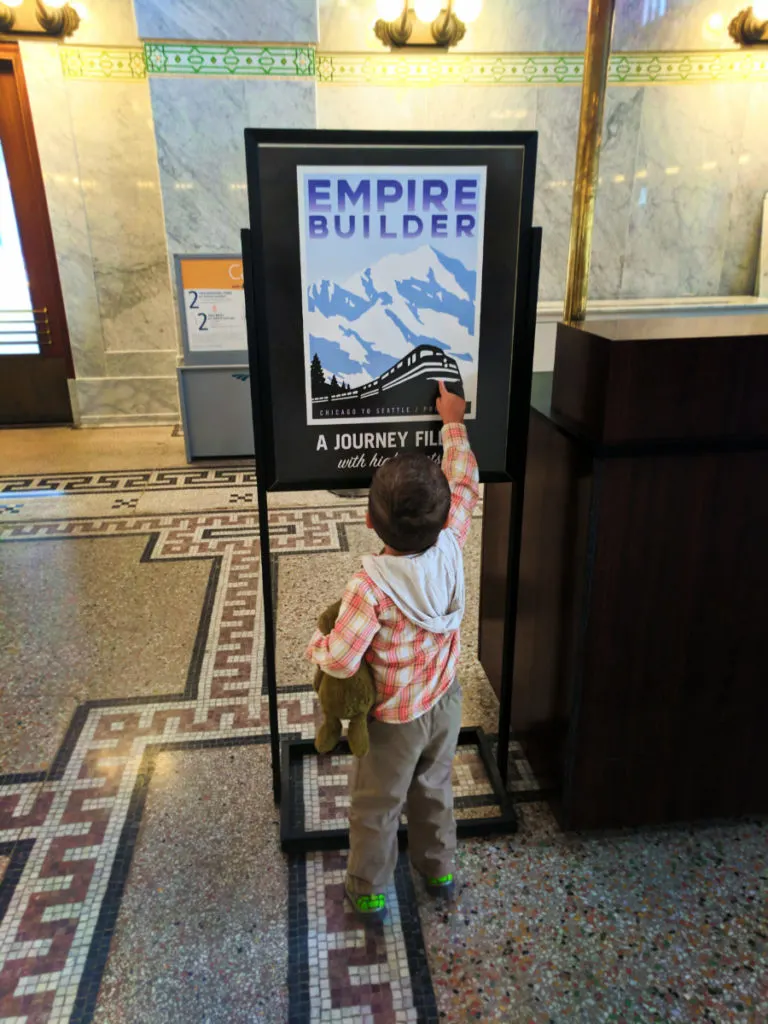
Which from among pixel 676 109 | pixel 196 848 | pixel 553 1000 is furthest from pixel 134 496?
pixel 676 109

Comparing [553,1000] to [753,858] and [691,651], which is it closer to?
[753,858]

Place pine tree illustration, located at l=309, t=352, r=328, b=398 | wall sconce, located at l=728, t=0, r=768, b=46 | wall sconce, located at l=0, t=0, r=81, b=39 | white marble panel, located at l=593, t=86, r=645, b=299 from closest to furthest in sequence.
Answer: pine tree illustration, located at l=309, t=352, r=328, b=398 → wall sconce, located at l=0, t=0, r=81, b=39 → wall sconce, located at l=728, t=0, r=768, b=46 → white marble panel, located at l=593, t=86, r=645, b=299

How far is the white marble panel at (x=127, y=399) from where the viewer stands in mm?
5562

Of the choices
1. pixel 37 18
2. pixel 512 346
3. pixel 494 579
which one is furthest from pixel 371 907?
pixel 37 18

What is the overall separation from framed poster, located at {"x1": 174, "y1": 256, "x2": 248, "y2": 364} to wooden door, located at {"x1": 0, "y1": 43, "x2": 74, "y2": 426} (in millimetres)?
1663

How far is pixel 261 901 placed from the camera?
5.20 ft

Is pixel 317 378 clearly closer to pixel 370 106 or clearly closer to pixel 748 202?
pixel 370 106

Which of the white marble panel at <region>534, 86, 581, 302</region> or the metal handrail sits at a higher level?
the white marble panel at <region>534, 86, 581, 302</region>

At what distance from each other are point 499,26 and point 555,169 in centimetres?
97

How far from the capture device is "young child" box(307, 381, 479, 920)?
1281mm

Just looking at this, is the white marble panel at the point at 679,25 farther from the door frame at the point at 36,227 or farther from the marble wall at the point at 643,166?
the door frame at the point at 36,227

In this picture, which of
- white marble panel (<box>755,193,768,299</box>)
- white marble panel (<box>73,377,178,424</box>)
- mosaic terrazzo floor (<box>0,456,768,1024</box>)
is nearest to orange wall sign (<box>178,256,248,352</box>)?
white marble panel (<box>73,377,178,424</box>)

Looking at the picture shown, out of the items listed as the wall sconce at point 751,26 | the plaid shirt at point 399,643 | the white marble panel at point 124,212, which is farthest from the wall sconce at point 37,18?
the plaid shirt at point 399,643

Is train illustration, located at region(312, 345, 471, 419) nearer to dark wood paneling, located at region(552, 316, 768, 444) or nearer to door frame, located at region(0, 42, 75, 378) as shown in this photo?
dark wood paneling, located at region(552, 316, 768, 444)
